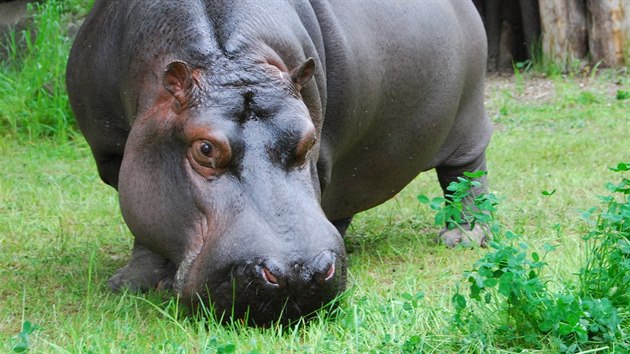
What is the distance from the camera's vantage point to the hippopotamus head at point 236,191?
328cm

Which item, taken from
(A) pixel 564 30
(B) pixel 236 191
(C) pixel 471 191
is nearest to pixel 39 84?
(C) pixel 471 191

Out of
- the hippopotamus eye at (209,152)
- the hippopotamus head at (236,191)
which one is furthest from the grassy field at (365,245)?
the hippopotamus eye at (209,152)

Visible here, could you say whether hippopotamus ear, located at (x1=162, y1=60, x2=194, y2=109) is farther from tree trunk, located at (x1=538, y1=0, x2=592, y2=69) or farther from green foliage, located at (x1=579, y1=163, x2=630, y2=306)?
tree trunk, located at (x1=538, y1=0, x2=592, y2=69)

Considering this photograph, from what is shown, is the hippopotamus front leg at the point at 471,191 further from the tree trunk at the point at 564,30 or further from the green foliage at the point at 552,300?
the tree trunk at the point at 564,30

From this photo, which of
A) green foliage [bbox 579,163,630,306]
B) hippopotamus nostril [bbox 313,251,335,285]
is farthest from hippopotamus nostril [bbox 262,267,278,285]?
green foliage [bbox 579,163,630,306]

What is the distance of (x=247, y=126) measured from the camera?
3412 millimetres

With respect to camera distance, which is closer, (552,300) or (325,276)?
(552,300)

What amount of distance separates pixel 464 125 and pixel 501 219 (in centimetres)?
52

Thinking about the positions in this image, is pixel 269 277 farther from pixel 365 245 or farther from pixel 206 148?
pixel 365 245

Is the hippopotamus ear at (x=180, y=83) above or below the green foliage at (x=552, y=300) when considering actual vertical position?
above

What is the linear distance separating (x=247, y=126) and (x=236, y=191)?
21 centimetres

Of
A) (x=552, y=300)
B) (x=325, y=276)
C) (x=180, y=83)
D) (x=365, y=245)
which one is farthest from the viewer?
(x=365, y=245)

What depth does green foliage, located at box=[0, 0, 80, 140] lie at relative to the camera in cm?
806

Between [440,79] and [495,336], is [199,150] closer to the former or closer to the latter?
[495,336]
